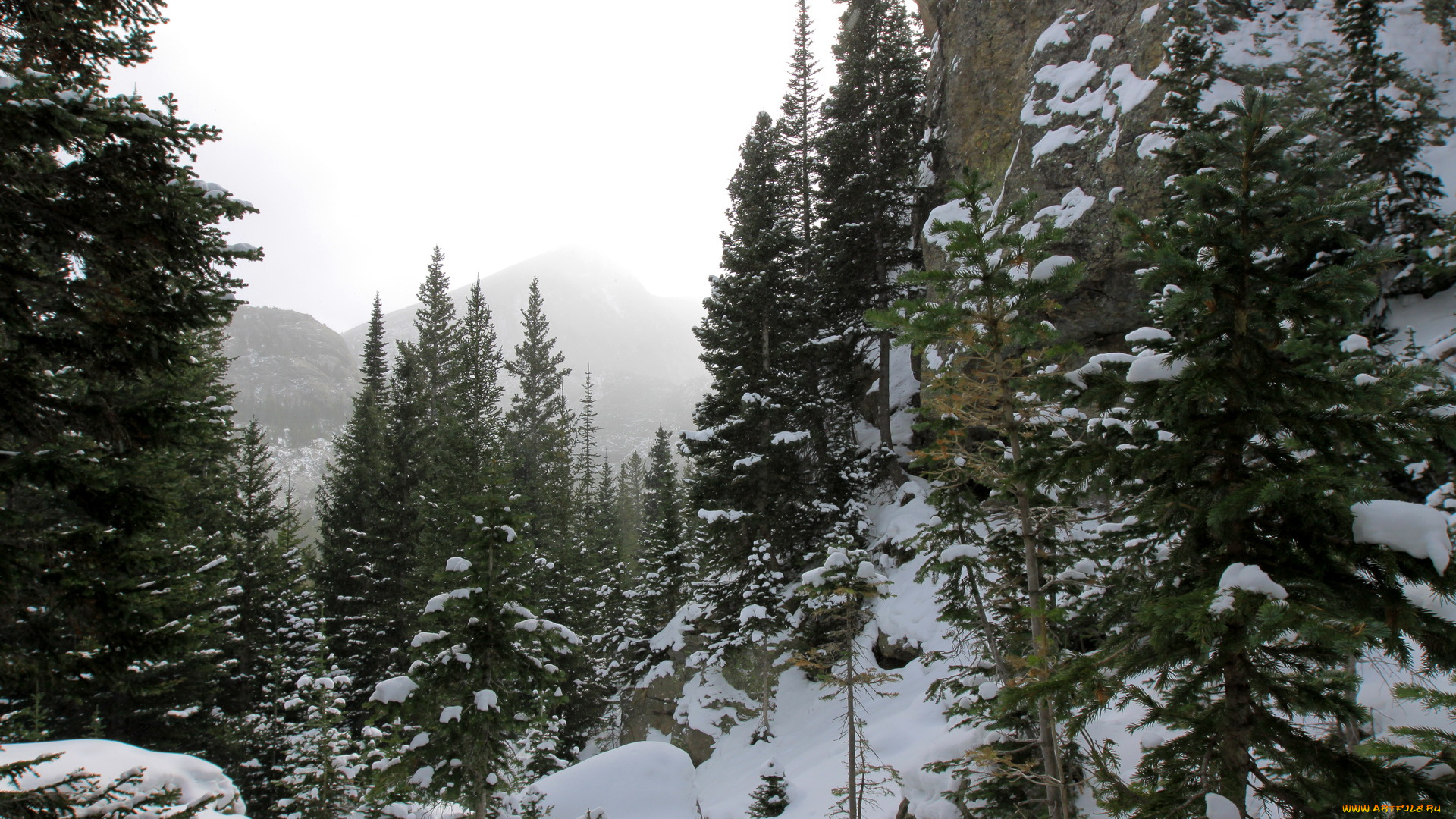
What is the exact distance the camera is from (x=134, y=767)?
7.07 m

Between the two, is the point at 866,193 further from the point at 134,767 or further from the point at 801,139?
the point at 134,767

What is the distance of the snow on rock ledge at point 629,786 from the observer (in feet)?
43.3

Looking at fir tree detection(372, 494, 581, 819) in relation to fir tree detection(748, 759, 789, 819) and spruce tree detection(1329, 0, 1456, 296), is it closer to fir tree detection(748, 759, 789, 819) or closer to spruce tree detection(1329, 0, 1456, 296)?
fir tree detection(748, 759, 789, 819)

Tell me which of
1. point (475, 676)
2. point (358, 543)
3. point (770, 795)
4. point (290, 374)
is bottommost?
point (770, 795)

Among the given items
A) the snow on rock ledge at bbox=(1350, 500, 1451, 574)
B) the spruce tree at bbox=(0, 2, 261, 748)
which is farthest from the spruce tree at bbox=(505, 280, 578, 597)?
the snow on rock ledge at bbox=(1350, 500, 1451, 574)

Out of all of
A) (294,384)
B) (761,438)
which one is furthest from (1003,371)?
(294,384)

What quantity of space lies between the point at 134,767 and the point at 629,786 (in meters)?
9.38

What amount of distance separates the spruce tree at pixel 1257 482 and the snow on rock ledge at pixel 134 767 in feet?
30.6

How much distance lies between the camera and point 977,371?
6168 millimetres

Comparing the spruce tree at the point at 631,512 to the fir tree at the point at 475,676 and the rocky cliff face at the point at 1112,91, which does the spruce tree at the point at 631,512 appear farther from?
the rocky cliff face at the point at 1112,91

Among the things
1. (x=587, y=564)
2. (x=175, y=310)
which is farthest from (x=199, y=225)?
(x=587, y=564)

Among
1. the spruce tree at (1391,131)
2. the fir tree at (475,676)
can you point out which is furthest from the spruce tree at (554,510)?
the spruce tree at (1391,131)

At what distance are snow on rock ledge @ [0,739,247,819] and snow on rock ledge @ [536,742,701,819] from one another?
23.1 feet

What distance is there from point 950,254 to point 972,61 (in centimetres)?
1970
